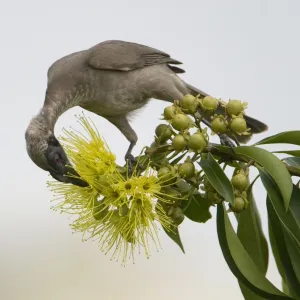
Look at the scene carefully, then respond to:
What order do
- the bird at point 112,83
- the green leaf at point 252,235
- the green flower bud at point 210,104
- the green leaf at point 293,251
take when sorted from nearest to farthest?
the green leaf at point 293,251
the green flower bud at point 210,104
the green leaf at point 252,235
the bird at point 112,83

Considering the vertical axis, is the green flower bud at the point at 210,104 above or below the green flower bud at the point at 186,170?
above

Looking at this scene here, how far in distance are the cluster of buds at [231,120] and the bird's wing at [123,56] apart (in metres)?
1.94

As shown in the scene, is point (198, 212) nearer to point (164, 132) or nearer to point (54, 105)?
point (164, 132)

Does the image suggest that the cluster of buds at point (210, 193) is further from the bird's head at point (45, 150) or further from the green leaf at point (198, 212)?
the bird's head at point (45, 150)

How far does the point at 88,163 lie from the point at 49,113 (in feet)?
4.99

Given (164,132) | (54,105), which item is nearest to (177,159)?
(164,132)

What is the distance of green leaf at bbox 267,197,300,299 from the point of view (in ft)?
6.84

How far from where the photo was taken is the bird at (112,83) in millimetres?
3846

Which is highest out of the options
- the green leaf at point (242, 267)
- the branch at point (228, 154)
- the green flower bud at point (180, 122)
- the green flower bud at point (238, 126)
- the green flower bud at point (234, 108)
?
the green flower bud at point (234, 108)

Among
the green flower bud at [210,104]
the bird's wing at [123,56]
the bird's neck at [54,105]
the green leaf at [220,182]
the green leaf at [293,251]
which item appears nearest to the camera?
the green leaf at [220,182]

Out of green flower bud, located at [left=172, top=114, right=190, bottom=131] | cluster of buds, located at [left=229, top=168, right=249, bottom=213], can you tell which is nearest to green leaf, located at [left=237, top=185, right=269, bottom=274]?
cluster of buds, located at [left=229, top=168, right=249, bottom=213]

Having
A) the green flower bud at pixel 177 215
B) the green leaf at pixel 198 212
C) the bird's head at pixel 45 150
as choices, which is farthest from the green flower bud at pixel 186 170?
the bird's head at pixel 45 150

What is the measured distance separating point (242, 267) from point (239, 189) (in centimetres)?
26

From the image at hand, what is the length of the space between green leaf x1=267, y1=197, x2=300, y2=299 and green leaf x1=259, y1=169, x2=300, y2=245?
4 cm
